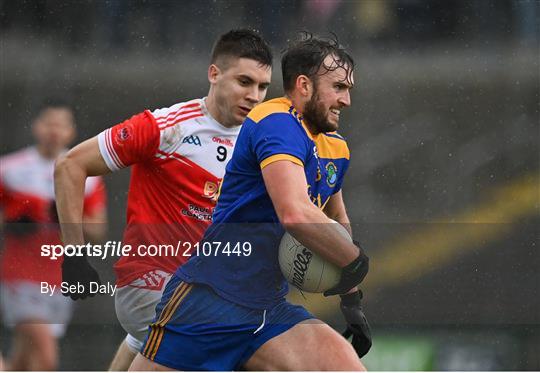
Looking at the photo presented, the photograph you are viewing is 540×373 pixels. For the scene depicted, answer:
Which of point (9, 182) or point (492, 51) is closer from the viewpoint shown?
point (9, 182)

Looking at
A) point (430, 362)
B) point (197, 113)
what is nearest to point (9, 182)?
point (197, 113)

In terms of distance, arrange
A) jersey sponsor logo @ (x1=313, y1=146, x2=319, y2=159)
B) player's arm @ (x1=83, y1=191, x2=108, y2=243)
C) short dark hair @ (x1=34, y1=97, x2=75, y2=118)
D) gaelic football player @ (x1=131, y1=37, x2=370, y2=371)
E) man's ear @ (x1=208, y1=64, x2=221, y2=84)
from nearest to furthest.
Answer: gaelic football player @ (x1=131, y1=37, x2=370, y2=371) < jersey sponsor logo @ (x1=313, y1=146, x2=319, y2=159) < man's ear @ (x1=208, y1=64, x2=221, y2=84) < player's arm @ (x1=83, y1=191, x2=108, y2=243) < short dark hair @ (x1=34, y1=97, x2=75, y2=118)

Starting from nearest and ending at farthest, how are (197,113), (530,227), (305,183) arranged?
(305,183), (197,113), (530,227)

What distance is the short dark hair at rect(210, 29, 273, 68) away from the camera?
3027 mm

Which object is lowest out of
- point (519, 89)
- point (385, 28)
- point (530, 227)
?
point (530, 227)

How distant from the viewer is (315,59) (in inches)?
94.3

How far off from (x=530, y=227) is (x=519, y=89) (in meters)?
1.16

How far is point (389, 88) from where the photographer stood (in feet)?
17.8

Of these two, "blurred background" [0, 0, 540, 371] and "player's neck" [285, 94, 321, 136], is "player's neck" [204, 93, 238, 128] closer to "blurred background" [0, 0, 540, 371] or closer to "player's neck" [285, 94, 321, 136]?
"player's neck" [285, 94, 321, 136]

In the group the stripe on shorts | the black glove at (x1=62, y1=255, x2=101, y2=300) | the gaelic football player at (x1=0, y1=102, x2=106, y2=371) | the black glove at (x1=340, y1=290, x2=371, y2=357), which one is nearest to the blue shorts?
the stripe on shorts

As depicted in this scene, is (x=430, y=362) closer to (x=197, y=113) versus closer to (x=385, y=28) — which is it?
(x=197, y=113)

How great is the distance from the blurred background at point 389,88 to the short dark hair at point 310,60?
Answer: 7.26ft

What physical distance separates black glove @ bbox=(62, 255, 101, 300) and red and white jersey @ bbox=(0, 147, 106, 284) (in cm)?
47

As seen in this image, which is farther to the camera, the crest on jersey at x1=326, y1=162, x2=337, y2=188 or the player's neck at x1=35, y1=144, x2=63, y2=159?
the player's neck at x1=35, y1=144, x2=63, y2=159
